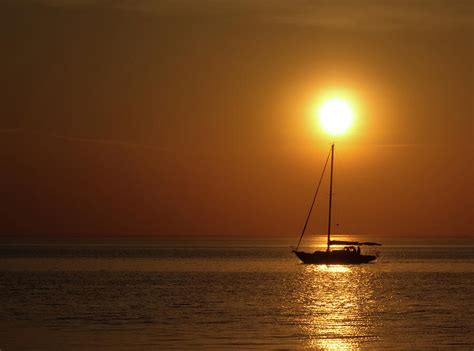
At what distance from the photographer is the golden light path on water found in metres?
50.1

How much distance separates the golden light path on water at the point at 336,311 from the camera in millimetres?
50094

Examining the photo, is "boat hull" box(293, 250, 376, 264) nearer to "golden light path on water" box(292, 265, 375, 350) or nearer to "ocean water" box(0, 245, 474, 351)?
"golden light path on water" box(292, 265, 375, 350)

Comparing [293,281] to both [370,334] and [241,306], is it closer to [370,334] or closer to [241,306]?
[241,306]

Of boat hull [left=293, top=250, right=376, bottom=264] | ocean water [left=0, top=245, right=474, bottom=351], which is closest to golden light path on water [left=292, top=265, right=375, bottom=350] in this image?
ocean water [left=0, top=245, right=474, bottom=351]

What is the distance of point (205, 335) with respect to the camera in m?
51.7

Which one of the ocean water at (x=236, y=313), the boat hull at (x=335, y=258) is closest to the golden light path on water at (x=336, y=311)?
the ocean water at (x=236, y=313)

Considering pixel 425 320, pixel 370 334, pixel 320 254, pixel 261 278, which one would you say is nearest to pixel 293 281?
pixel 261 278

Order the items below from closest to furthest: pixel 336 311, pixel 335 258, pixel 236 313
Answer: pixel 236 313
pixel 336 311
pixel 335 258

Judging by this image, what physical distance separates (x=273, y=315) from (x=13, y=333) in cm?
1777

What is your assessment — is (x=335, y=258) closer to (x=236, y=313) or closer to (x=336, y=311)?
(x=336, y=311)

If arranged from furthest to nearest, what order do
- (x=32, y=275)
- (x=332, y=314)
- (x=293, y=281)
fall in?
(x=32, y=275) → (x=293, y=281) → (x=332, y=314)

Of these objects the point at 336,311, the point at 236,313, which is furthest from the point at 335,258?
the point at 236,313

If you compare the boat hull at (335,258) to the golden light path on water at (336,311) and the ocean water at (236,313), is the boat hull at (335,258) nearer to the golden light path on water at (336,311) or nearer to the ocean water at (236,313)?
the golden light path on water at (336,311)

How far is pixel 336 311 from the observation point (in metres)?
67.3
